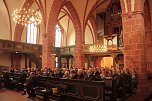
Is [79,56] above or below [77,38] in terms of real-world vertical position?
below

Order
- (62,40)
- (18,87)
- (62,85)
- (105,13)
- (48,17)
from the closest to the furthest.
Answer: (62,85) < (18,87) < (48,17) < (105,13) < (62,40)

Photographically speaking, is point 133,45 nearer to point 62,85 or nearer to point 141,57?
point 141,57

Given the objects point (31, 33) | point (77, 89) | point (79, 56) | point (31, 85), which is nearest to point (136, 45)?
point (77, 89)

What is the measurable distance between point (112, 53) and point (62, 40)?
980cm

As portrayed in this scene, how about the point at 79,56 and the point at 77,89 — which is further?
the point at 79,56

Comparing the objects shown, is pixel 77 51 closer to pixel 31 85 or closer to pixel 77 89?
pixel 31 85

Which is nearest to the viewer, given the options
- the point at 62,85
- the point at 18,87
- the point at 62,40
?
the point at 62,85

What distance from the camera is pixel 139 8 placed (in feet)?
33.1

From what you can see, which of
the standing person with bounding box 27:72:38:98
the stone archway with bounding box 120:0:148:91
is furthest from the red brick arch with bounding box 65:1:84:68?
the standing person with bounding box 27:72:38:98

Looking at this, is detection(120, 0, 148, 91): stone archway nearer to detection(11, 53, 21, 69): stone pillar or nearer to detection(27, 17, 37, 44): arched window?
detection(11, 53, 21, 69): stone pillar

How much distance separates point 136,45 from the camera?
994 cm

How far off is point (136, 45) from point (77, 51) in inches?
356

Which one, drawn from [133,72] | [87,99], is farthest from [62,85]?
[133,72]

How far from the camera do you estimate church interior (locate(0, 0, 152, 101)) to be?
839cm
